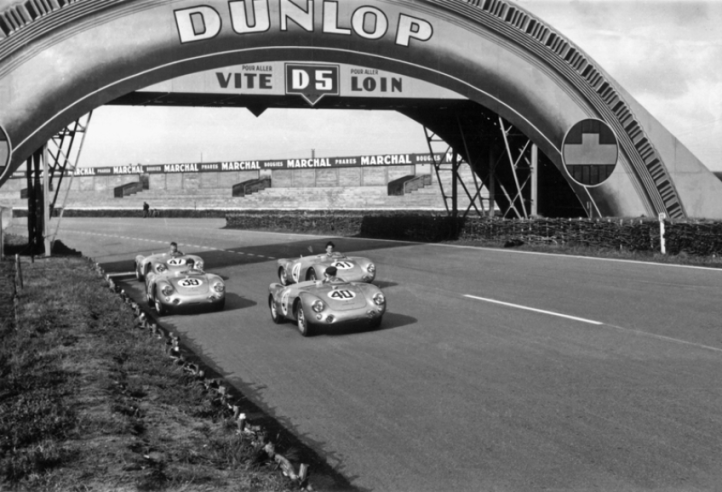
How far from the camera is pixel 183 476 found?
457cm

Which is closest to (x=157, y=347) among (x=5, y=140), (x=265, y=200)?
(x=5, y=140)

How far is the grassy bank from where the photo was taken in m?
4.53

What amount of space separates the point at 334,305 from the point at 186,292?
366 centimetres

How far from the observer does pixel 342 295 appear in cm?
1054

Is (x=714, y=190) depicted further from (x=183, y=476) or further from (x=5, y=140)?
(x=183, y=476)

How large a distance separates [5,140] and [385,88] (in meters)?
10.7

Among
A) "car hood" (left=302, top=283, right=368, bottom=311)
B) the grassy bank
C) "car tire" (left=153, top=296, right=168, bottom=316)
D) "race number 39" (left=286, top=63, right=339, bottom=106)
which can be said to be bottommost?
"car tire" (left=153, top=296, right=168, bottom=316)

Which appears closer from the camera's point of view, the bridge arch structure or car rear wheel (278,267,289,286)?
car rear wheel (278,267,289,286)

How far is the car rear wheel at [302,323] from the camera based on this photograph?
34.0 feet

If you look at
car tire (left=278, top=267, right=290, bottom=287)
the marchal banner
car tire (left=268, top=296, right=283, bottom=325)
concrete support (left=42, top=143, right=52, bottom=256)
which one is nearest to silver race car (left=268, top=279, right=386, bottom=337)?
car tire (left=268, top=296, right=283, bottom=325)

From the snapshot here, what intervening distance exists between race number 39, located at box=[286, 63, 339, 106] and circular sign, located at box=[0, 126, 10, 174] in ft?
25.2

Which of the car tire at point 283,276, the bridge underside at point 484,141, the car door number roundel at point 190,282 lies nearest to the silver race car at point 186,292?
the car door number roundel at point 190,282

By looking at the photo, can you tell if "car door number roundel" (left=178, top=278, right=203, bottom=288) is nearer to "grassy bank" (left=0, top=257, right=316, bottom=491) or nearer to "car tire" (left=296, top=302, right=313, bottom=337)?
"grassy bank" (left=0, top=257, right=316, bottom=491)

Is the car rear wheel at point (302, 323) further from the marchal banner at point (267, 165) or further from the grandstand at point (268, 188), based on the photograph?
the marchal banner at point (267, 165)
